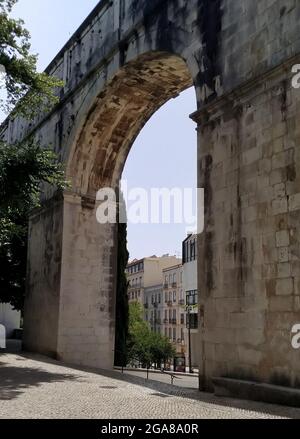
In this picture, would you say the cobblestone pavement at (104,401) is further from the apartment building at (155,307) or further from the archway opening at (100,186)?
the apartment building at (155,307)

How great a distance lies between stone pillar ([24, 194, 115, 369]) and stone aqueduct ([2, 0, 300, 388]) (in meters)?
0.03

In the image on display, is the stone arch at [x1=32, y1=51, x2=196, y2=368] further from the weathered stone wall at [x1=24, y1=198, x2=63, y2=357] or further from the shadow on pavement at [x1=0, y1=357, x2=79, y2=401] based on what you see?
the shadow on pavement at [x1=0, y1=357, x2=79, y2=401]

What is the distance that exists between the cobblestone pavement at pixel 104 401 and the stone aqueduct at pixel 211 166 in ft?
2.82

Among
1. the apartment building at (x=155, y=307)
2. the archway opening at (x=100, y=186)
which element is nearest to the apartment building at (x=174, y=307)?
the apartment building at (x=155, y=307)

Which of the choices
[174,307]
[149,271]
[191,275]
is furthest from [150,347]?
[149,271]

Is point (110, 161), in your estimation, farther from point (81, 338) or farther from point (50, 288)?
point (81, 338)

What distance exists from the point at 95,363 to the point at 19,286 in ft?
20.8

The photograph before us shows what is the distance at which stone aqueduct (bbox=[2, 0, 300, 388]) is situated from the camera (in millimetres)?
7516

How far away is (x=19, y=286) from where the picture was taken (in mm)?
19641

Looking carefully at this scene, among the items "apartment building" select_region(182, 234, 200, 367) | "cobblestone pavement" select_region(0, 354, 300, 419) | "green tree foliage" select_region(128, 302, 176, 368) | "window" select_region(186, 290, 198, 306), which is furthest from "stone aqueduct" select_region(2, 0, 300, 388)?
"green tree foliage" select_region(128, 302, 176, 368)

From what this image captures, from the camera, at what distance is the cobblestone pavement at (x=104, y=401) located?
595 centimetres

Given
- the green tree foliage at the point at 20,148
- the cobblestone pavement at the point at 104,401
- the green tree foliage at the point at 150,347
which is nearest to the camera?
the cobblestone pavement at the point at 104,401

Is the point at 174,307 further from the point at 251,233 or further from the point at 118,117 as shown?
the point at 251,233

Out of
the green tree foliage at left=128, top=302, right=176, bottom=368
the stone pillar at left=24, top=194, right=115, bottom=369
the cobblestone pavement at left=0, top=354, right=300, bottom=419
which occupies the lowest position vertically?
the green tree foliage at left=128, top=302, right=176, bottom=368
